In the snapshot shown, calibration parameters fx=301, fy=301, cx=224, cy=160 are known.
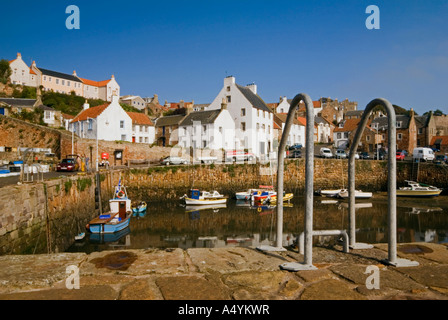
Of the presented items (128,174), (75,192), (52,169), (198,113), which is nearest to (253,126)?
(198,113)

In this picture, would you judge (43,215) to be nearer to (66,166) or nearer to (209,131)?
(66,166)

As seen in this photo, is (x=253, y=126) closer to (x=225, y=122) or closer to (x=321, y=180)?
(x=225, y=122)

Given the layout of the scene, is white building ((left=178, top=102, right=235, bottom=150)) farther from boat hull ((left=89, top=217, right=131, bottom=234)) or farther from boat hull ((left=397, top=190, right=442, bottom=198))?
boat hull ((left=89, top=217, right=131, bottom=234))

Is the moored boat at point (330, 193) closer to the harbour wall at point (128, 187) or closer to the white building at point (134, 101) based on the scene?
the harbour wall at point (128, 187)

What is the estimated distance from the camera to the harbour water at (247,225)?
56.2 feet

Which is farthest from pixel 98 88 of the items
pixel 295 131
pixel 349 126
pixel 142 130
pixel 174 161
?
pixel 349 126

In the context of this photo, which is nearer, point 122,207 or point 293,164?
point 122,207

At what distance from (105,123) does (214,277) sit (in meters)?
44.6

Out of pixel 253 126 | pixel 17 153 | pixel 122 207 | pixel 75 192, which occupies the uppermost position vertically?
pixel 253 126

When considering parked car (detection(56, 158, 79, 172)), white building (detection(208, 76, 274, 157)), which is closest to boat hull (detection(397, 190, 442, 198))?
white building (detection(208, 76, 274, 157))

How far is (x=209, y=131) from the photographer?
4869cm

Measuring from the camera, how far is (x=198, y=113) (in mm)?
53188

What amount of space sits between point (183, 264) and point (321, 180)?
4154cm

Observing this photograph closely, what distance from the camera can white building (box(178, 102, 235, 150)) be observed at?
48.7 m
